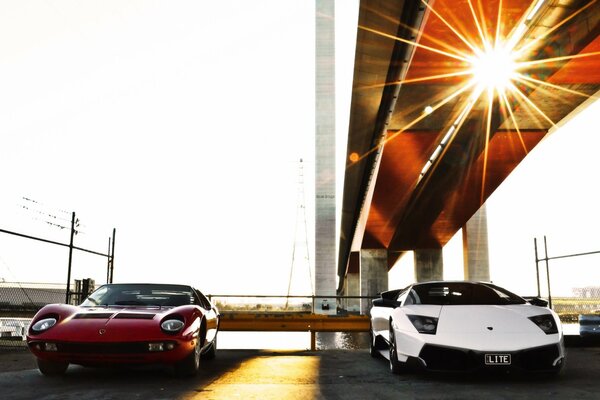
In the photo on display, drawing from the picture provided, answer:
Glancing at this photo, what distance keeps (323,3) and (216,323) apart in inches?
1260

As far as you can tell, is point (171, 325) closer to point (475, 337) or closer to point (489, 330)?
point (475, 337)

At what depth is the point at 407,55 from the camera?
37.7 feet

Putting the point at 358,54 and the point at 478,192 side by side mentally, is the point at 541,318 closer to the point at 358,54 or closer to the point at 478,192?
the point at 358,54

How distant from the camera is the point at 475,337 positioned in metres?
5.45

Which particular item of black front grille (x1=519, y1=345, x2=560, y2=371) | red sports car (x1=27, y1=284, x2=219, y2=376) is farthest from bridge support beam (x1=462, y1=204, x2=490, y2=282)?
red sports car (x1=27, y1=284, x2=219, y2=376)

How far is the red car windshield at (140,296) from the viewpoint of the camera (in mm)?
6902

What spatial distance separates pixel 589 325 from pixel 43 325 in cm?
894

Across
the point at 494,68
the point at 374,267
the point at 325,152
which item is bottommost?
the point at 374,267

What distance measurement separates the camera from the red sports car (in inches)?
215

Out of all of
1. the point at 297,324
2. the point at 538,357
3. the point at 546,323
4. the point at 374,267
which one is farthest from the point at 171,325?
the point at 374,267

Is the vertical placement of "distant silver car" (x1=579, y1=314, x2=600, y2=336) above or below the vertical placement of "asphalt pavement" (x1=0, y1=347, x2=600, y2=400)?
above

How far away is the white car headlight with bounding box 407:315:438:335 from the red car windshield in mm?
2896

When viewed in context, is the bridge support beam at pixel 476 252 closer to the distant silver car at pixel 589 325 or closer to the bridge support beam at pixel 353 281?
the bridge support beam at pixel 353 281

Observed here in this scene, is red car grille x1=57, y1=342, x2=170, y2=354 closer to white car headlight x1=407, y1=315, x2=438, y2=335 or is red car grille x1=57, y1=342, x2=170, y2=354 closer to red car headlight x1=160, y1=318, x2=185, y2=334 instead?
red car headlight x1=160, y1=318, x2=185, y2=334
